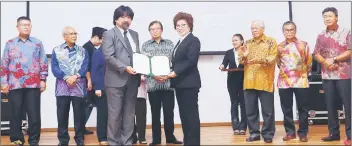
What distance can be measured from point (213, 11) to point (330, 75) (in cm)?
252

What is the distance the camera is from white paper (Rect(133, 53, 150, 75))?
10.2ft

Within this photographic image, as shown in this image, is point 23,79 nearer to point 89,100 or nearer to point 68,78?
point 68,78

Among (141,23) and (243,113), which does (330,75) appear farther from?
(141,23)

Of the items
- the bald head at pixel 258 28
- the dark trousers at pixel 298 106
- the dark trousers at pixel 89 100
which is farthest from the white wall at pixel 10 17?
the dark trousers at pixel 298 106

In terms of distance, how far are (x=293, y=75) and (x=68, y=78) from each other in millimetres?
2021

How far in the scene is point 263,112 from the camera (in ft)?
12.3

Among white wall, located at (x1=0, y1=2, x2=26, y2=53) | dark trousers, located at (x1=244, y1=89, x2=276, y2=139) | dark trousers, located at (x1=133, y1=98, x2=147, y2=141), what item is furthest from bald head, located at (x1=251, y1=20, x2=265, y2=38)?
white wall, located at (x1=0, y1=2, x2=26, y2=53)

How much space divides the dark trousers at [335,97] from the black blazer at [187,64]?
4.21 feet

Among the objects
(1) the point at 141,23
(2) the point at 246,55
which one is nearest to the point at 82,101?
(2) the point at 246,55

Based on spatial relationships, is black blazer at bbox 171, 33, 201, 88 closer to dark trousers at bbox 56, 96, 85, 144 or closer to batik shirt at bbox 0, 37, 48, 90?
dark trousers at bbox 56, 96, 85, 144

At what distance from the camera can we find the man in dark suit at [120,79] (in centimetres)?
311

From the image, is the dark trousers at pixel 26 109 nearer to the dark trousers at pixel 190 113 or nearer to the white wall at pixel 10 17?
the dark trousers at pixel 190 113

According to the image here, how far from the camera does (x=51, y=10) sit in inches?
→ 214

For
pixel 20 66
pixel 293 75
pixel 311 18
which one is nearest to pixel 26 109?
pixel 20 66
